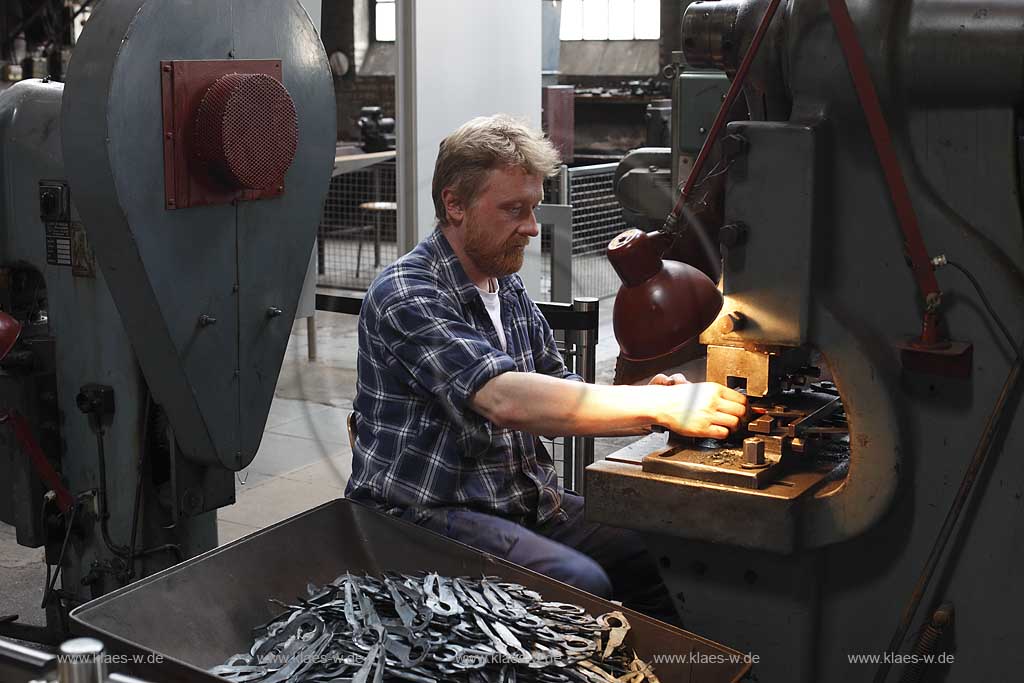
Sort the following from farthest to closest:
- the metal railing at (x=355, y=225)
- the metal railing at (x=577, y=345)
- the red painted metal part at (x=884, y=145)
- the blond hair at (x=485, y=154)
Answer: the metal railing at (x=355, y=225), the metal railing at (x=577, y=345), the blond hair at (x=485, y=154), the red painted metal part at (x=884, y=145)

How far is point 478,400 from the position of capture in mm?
1732

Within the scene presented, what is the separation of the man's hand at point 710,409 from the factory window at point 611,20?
9.90 m

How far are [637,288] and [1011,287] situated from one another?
432 millimetres

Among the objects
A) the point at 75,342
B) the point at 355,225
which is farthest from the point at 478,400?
the point at 355,225

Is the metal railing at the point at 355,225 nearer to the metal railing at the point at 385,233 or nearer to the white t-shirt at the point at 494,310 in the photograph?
the metal railing at the point at 385,233

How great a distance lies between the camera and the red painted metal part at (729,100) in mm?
1456

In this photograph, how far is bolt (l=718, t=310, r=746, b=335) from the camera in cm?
151

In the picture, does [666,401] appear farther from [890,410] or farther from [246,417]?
[246,417]

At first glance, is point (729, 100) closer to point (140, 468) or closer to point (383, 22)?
point (140, 468)

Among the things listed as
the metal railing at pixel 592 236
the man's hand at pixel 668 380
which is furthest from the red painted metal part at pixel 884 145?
the metal railing at pixel 592 236

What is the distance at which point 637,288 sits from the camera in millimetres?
1475

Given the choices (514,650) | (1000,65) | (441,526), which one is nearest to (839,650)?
(514,650)

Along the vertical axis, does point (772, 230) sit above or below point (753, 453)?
above

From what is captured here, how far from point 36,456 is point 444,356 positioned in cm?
101
